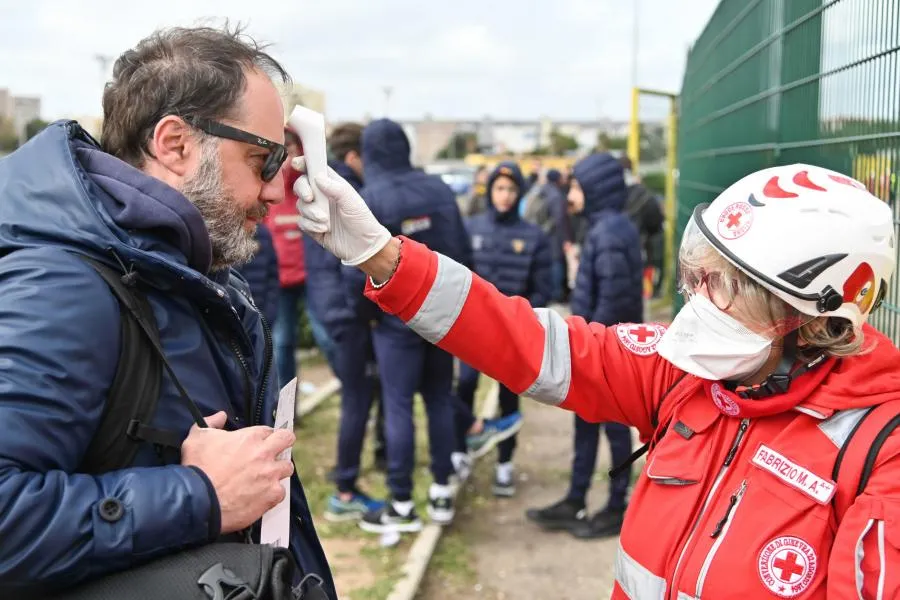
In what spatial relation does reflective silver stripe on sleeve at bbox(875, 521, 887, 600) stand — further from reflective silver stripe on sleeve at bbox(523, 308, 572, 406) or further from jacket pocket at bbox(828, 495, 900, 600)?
reflective silver stripe on sleeve at bbox(523, 308, 572, 406)

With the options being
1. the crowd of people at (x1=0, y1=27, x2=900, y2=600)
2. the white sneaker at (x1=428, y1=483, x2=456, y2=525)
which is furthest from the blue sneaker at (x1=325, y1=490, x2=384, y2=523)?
the crowd of people at (x1=0, y1=27, x2=900, y2=600)

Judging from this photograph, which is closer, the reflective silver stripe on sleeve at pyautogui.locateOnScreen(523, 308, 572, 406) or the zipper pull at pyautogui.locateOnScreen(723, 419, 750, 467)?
the zipper pull at pyautogui.locateOnScreen(723, 419, 750, 467)

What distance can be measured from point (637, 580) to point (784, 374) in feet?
1.85

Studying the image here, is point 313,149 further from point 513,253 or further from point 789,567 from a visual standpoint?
point 513,253

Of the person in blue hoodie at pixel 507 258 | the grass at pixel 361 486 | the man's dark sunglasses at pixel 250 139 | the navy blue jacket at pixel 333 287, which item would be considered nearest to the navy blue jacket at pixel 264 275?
the navy blue jacket at pixel 333 287

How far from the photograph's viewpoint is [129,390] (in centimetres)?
149

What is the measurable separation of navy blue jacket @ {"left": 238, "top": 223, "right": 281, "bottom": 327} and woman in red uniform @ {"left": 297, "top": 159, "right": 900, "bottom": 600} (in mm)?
3444

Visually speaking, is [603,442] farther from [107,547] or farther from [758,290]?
[107,547]

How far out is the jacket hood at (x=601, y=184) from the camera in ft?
16.5

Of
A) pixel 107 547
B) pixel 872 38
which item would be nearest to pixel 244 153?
pixel 107 547

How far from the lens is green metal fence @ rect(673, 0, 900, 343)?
91.8 inches

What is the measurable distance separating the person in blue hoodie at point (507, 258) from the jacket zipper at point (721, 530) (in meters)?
4.04

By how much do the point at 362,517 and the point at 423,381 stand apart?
3.01 ft

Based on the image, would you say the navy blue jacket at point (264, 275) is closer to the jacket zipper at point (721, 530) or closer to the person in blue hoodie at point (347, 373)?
the person in blue hoodie at point (347, 373)
